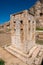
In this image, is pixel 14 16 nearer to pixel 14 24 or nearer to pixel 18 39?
pixel 14 24

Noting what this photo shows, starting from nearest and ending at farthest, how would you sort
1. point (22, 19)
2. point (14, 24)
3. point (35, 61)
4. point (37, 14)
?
1. point (35, 61)
2. point (22, 19)
3. point (14, 24)
4. point (37, 14)

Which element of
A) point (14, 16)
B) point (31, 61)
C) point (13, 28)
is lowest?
point (31, 61)

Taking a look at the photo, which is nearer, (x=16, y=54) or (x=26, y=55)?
(x=26, y=55)

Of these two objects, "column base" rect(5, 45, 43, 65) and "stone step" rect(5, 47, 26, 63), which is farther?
"stone step" rect(5, 47, 26, 63)

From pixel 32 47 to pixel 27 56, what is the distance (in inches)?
72.5

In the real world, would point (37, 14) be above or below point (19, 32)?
above

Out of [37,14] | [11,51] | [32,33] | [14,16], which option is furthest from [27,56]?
[37,14]

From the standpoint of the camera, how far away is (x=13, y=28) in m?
10.6

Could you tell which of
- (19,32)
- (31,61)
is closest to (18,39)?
(19,32)

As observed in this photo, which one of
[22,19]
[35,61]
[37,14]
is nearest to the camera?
[35,61]

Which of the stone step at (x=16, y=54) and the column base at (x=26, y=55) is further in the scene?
the stone step at (x=16, y=54)

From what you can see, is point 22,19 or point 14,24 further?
point 14,24

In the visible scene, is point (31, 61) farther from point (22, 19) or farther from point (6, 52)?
point (22, 19)

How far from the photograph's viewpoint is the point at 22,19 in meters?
9.95
